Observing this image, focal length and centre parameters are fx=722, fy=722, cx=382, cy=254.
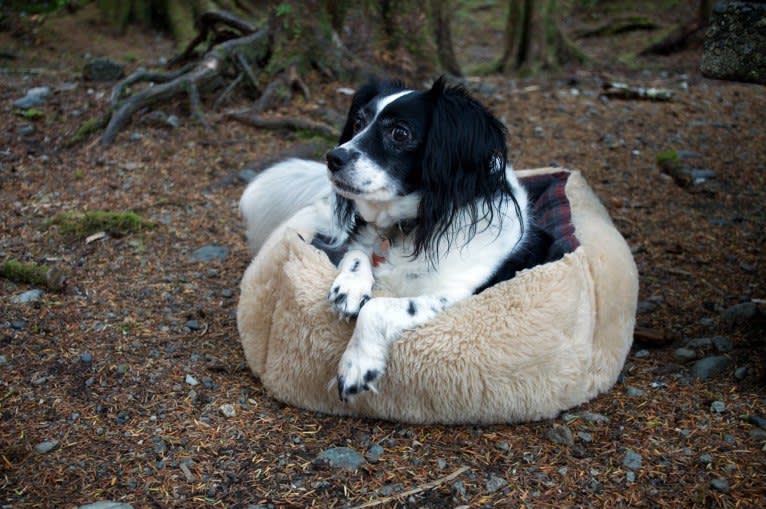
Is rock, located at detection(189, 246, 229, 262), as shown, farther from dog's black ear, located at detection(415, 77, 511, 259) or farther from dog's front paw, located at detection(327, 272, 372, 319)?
dog's black ear, located at detection(415, 77, 511, 259)

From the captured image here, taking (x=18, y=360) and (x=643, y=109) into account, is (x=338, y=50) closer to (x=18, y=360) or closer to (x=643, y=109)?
(x=643, y=109)

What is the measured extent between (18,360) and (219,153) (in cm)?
272

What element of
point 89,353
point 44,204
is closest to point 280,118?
point 44,204

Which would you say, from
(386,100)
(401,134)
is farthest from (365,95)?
(401,134)

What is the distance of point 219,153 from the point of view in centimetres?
532

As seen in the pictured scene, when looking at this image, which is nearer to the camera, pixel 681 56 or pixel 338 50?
pixel 338 50

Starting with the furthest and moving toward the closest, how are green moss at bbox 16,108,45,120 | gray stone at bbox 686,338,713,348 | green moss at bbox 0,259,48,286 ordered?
green moss at bbox 16,108,45,120 → green moss at bbox 0,259,48,286 → gray stone at bbox 686,338,713,348

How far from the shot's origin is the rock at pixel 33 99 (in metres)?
6.02

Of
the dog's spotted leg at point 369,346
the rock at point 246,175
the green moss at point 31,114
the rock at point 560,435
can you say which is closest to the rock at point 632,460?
the rock at point 560,435

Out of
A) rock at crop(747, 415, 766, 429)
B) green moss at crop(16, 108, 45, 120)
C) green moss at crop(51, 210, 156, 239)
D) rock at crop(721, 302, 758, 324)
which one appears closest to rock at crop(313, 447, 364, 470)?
rock at crop(747, 415, 766, 429)

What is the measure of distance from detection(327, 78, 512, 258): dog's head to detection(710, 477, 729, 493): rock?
1218 millimetres

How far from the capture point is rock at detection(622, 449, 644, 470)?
8.11 ft

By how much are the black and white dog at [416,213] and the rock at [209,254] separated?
1.27m

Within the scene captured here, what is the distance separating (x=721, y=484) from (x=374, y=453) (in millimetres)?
1140
